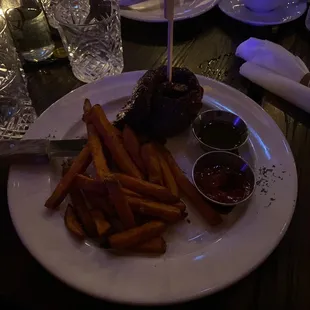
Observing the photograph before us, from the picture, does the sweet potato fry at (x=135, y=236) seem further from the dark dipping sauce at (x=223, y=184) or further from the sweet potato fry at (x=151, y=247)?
the dark dipping sauce at (x=223, y=184)

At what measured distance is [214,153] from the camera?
3.56ft

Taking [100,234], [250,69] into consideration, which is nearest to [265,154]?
[250,69]

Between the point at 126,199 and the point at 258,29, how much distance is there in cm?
106

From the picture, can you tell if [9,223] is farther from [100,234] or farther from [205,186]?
[205,186]

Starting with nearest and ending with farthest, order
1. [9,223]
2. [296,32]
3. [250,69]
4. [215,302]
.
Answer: [215,302], [9,223], [250,69], [296,32]

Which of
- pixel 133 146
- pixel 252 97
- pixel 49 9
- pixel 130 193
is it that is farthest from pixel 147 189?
pixel 49 9

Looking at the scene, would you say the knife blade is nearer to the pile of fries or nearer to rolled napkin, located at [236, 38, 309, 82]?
the pile of fries

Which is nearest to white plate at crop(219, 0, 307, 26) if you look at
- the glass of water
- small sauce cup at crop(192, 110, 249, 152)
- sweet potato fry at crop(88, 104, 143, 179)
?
the glass of water

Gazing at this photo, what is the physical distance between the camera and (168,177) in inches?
41.2

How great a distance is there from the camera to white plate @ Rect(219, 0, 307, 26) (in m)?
1.61

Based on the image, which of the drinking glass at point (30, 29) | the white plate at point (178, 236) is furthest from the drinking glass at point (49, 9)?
the white plate at point (178, 236)

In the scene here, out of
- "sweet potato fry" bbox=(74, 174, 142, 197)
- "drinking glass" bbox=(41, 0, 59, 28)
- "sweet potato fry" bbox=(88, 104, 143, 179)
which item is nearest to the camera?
"sweet potato fry" bbox=(74, 174, 142, 197)

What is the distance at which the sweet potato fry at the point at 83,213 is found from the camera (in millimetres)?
954

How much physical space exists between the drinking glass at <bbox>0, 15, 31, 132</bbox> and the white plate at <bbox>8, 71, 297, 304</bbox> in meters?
0.18
